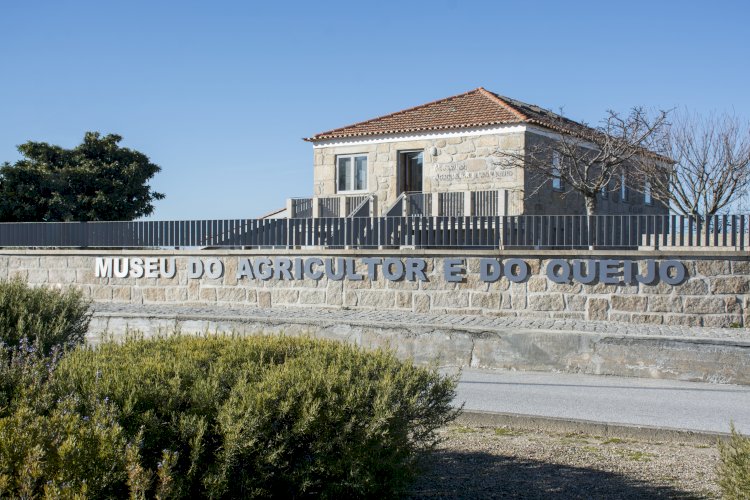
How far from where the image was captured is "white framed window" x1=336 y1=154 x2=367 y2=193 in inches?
1110

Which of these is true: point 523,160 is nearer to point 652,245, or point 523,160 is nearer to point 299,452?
point 652,245

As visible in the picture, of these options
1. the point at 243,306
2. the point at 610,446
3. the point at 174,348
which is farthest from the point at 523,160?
the point at 174,348

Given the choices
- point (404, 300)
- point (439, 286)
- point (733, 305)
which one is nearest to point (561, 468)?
point (733, 305)

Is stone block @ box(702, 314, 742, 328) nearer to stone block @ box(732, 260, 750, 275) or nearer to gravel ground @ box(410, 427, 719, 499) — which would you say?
stone block @ box(732, 260, 750, 275)

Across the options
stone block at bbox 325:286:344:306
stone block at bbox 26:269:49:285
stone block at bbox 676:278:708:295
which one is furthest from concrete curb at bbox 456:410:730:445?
stone block at bbox 26:269:49:285

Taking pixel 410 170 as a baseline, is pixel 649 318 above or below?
below

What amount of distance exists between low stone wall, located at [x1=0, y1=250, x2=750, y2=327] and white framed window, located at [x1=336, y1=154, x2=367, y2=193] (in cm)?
983

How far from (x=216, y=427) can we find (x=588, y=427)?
4360 mm

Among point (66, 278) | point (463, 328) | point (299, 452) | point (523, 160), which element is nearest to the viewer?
point (299, 452)

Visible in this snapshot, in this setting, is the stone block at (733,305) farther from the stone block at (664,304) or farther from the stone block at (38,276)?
the stone block at (38,276)

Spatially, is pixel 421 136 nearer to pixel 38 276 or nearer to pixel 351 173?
pixel 351 173

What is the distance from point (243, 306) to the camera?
18.6 m

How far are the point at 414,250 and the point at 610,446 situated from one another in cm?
1013

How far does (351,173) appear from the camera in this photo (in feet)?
93.3
